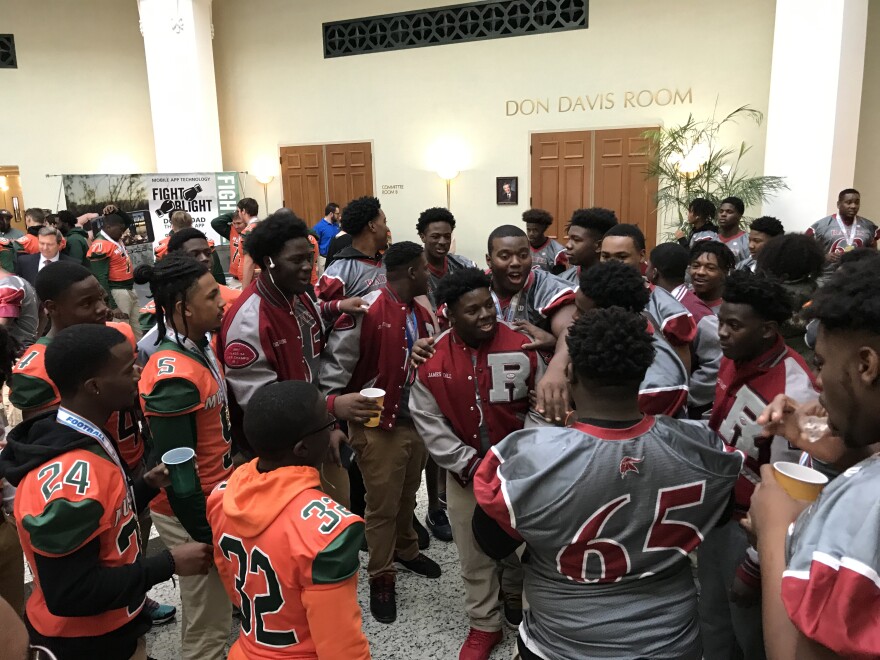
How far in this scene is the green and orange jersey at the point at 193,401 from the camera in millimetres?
2068

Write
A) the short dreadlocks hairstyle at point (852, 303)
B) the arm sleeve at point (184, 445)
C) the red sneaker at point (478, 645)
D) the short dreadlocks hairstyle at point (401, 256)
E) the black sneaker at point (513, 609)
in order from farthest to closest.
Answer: the short dreadlocks hairstyle at point (401, 256)
the black sneaker at point (513, 609)
the red sneaker at point (478, 645)
the arm sleeve at point (184, 445)
the short dreadlocks hairstyle at point (852, 303)

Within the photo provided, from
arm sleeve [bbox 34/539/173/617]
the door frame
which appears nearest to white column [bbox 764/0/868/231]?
the door frame

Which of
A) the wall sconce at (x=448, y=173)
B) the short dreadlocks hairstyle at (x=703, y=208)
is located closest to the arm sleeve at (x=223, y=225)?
the wall sconce at (x=448, y=173)

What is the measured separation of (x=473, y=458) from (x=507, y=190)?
921 centimetres

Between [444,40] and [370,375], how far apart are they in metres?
9.69

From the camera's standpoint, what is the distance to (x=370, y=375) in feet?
10.1

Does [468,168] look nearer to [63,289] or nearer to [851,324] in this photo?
[63,289]

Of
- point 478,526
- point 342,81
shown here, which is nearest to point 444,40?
point 342,81

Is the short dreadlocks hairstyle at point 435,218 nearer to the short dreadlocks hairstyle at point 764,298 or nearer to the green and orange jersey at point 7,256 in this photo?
the short dreadlocks hairstyle at point 764,298

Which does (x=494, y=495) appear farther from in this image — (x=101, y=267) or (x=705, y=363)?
(x=101, y=267)

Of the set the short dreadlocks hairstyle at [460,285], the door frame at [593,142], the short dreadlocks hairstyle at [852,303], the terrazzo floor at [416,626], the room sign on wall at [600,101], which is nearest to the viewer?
the short dreadlocks hairstyle at [852,303]

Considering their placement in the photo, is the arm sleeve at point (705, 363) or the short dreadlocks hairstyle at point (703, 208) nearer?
the arm sleeve at point (705, 363)

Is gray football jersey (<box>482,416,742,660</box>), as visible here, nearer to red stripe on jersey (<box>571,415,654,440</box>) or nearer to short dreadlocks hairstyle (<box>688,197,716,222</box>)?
red stripe on jersey (<box>571,415,654,440</box>)

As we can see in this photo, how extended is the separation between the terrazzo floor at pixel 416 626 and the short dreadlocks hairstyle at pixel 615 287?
1.52 m
